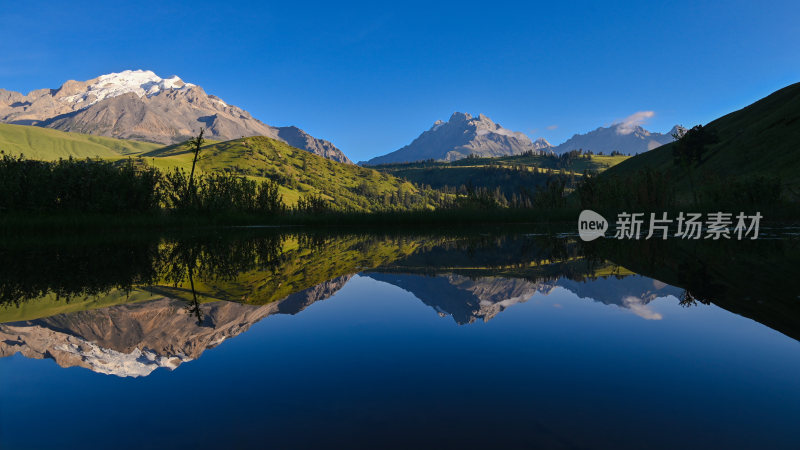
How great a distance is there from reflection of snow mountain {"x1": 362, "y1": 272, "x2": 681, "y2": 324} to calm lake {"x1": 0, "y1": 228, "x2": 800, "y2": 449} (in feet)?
0.18

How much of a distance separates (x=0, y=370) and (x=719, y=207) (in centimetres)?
3463

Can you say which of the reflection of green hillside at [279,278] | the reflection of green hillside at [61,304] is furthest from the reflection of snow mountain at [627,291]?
the reflection of green hillside at [61,304]

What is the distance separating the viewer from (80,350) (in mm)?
4051

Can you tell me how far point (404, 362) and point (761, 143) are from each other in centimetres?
9875

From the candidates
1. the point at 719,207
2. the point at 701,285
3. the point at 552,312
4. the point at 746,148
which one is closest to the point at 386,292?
the point at 552,312

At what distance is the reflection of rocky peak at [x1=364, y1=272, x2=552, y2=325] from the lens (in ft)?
18.0

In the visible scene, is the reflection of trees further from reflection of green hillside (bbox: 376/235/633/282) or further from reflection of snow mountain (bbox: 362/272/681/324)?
reflection of green hillside (bbox: 376/235/633/282)

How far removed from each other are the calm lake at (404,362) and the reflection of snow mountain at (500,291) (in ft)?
0.18

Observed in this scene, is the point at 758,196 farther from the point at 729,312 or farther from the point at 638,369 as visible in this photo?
the point at 638,369

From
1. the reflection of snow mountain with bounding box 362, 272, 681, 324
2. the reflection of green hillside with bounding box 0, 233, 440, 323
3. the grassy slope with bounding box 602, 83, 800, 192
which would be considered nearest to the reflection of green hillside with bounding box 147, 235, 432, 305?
the reflection of green hillside with bounding box 0, 233, 440, 323

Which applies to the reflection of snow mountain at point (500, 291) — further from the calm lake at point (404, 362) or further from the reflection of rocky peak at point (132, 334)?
the reflection of rocky peak at point (132, 334)

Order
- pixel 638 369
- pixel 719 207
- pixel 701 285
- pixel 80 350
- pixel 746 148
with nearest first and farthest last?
1. pixel 638 369
2. pixel 80 350
3. pixel 701 285
4. pixel 719 207
5. pixel 746 148

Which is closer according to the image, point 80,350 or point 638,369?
point 638,369

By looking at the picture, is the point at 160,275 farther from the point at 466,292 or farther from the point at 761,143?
the point at 761,143
